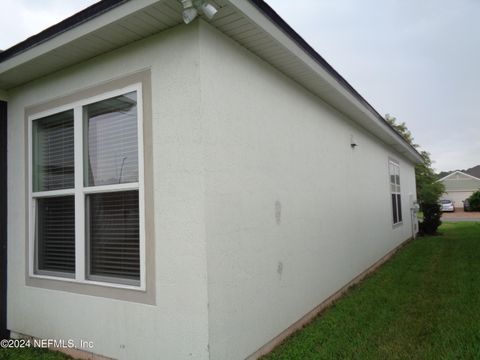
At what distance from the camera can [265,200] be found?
345 centimetres

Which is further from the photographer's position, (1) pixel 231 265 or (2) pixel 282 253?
(2) pixel 282 253

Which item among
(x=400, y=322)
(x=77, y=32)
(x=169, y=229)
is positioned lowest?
(x=400, y=322)

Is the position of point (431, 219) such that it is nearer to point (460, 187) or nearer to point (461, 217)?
point (461, 217)

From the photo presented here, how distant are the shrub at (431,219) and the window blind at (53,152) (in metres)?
14.6

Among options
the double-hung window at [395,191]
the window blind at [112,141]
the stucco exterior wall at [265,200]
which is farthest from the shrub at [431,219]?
the window blind at [112,141]

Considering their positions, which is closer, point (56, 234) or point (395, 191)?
point (56, 234)

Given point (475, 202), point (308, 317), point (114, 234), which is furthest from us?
point (475, 202)

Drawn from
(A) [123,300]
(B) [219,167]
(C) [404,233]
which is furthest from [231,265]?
(C) [404,233]

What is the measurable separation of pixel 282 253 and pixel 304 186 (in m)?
1.05

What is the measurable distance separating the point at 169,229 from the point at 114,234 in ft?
2.53

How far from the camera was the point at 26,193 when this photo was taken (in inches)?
151

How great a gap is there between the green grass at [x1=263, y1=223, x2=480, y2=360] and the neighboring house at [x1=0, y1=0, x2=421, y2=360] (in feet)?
1.15

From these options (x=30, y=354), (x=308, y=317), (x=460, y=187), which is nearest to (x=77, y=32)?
(x=30, y=354)

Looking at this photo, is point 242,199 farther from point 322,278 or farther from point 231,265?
point 322,278
